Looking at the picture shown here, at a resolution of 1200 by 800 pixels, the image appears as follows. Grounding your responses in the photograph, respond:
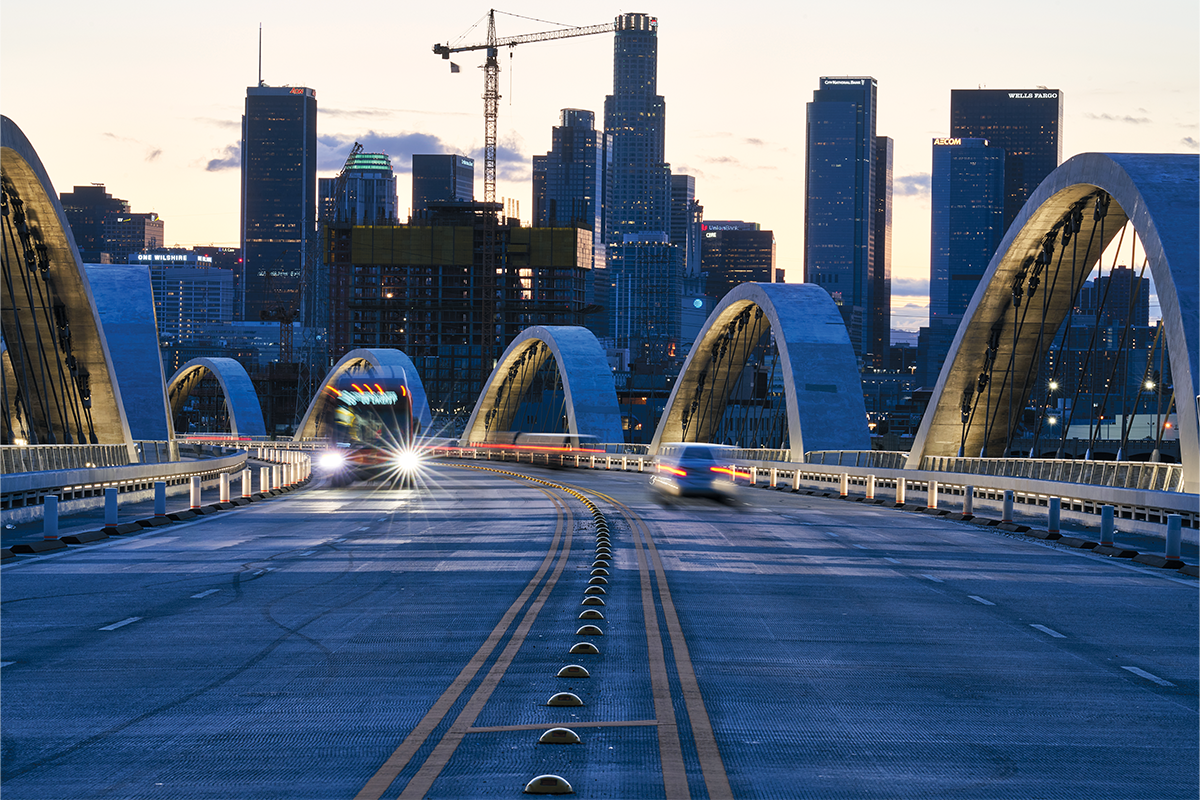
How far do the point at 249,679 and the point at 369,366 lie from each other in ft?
398

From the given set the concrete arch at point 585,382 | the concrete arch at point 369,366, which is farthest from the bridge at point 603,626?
the concrete arch at point 369,366

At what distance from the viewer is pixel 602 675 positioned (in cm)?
1097

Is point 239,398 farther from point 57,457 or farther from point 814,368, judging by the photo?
point 57,457

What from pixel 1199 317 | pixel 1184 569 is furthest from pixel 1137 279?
pixel 1184 569

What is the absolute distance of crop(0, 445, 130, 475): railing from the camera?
2567 cm

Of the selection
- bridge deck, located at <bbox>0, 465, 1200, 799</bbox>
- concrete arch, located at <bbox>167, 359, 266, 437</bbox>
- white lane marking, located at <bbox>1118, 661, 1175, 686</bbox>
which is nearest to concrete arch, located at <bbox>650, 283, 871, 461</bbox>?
bridge deck, located at <bbox>0, 465, 1200, 799</bbox>

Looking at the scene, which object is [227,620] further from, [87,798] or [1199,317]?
[1199,317]

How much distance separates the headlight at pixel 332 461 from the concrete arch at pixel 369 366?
51719 millimetres

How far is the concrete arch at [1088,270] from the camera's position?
3106 centimetres

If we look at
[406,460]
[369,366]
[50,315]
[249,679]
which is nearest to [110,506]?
[249,679]

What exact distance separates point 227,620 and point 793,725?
7149mm

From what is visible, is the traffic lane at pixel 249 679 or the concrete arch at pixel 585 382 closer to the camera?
the traffic lane at pixel 249 679

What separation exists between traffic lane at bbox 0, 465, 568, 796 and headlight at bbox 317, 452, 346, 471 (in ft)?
95.3

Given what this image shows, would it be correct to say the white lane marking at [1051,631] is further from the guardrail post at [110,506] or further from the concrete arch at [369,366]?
the concrete arch at [369,366]
